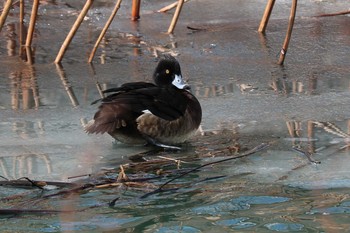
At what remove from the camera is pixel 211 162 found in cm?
550

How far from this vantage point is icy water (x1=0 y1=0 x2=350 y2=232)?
15.5 feet

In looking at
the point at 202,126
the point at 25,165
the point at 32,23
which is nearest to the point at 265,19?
the point at 32,23

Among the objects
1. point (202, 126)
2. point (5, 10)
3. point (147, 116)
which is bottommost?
point (202, 126)

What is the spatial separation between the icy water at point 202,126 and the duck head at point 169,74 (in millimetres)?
360

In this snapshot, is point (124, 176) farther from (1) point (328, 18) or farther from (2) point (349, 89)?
(1) point (328, 18)

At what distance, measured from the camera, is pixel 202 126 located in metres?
6.46

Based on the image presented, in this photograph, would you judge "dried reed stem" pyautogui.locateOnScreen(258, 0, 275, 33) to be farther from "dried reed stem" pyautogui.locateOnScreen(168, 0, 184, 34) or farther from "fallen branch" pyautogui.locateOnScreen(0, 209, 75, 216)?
"fallen branch" pyautogui.locateOnScreen(0, 209, 75, 216)

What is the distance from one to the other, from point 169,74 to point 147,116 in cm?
57

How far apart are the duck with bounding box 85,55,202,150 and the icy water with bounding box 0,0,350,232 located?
111mm

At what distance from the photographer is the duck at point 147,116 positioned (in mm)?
5785

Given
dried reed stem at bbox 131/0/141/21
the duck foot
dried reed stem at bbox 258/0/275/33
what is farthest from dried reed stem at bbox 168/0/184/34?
the duck foot

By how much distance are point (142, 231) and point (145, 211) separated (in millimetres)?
274

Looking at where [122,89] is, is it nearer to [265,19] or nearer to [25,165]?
[25,165]

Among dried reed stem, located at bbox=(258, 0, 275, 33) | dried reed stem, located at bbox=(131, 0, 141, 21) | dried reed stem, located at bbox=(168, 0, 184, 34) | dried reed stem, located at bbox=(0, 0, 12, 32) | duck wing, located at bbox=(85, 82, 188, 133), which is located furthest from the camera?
dried reed stem, located at bbox=(131, 0, 141, 21)
